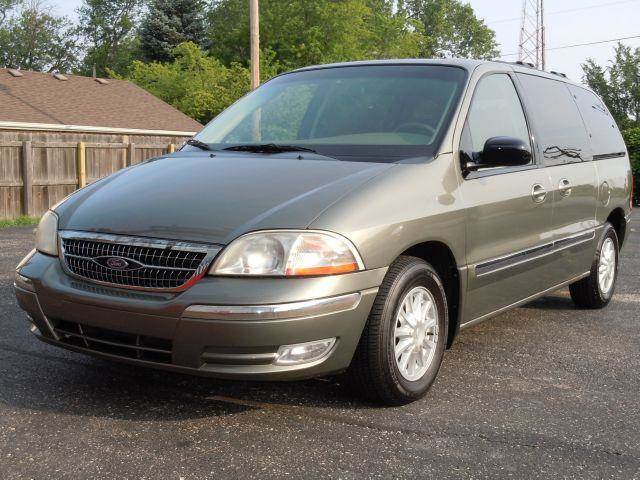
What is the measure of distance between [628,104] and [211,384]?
43.8 meters

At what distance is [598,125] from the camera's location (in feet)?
21.3

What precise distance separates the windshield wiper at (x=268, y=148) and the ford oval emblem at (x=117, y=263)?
1238 millimetres

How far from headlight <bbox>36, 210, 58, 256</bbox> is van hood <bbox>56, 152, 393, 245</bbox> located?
45 millimetres

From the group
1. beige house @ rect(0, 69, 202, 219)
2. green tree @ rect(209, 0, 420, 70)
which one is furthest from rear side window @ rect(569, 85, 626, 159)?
green tree @ rect(209, 0, 420, 70)

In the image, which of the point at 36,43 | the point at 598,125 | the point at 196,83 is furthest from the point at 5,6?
the point at 598,125

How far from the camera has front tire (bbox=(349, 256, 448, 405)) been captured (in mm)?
3604

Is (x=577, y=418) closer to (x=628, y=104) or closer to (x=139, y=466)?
(x=139, y=466)

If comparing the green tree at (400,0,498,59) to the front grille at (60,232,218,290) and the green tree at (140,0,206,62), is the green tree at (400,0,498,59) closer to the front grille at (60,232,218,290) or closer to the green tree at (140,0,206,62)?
the green tree at (140,0,206,62)

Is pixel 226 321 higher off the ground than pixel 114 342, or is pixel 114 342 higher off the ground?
pixel 226 321

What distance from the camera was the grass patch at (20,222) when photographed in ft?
54.9

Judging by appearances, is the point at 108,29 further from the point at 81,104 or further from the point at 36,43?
the point at 81,104

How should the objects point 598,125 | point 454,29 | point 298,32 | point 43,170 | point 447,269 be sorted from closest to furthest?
point 447,269 → point 598,125 → point 43,170 → point 298,32 → point 454,29

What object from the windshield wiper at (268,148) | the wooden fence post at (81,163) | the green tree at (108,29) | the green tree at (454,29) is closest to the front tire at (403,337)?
the windshield wiper at (268,148)

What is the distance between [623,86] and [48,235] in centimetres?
4431
